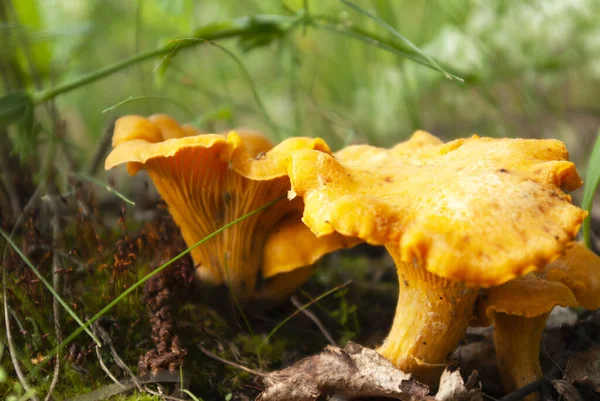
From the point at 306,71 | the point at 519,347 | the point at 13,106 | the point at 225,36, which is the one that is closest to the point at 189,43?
the point at 225,36

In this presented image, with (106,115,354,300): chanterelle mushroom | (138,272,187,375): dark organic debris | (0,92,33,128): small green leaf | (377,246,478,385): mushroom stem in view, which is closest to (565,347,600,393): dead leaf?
(377,246,478,385): mushroom stem

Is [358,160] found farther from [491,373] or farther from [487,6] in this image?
[487,6]

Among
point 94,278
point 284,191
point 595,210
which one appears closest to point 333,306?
point 284,191

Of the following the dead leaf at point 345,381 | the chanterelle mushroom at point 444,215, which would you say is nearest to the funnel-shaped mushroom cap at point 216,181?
the chanterelle mushroom at point 444,215

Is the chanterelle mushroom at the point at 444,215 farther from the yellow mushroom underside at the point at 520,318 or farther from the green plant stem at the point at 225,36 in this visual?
the green plant stem at the point at 225,36

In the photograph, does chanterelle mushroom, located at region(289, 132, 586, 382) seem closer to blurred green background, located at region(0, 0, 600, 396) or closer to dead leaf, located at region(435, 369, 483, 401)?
dead leaf, located at region(435, 369, 483, 401)
